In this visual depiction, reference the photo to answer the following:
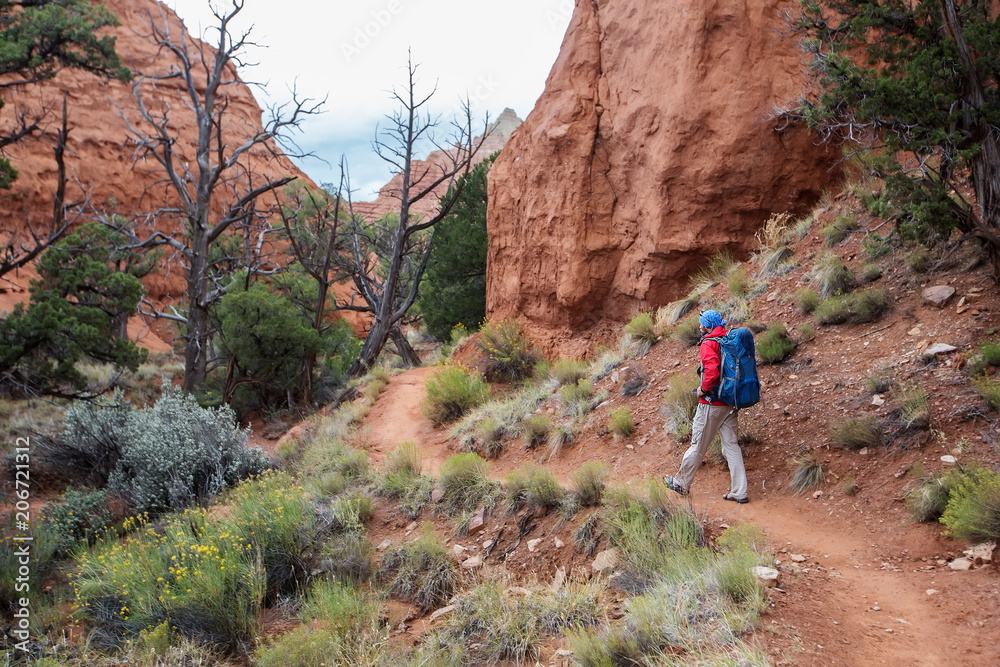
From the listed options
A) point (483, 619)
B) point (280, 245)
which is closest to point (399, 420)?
point (483, 619)

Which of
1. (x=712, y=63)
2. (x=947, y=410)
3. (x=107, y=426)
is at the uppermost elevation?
(x=712, y=63)

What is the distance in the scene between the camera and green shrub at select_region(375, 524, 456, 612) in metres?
5.24

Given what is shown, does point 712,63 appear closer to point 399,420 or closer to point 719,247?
point 719,247

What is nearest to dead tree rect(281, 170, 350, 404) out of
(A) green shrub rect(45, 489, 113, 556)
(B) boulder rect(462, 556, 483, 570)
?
(A) green shrub rect(45, 489, 113, 556)

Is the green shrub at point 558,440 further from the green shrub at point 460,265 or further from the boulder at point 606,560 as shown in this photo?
the green shrub at point 460,265

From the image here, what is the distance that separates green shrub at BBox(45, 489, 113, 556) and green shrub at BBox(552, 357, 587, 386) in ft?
21.2

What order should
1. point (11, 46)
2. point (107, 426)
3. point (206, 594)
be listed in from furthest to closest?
1. point (11, 46)
2. point (107, 426)
3. point (206, 594)

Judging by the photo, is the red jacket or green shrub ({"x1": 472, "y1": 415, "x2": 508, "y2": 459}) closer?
the red jacket

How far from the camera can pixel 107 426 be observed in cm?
971

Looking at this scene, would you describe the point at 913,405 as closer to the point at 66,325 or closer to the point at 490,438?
the point at 490,438

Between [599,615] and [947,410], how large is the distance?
3.52 metres

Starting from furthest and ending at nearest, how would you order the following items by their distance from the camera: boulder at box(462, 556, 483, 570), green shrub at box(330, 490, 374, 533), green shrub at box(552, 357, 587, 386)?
green shrub at box(552, 357, 587, 386), green shrub at box(330, 490, 374, 533), boulder at box(462, 556, 483, 570)

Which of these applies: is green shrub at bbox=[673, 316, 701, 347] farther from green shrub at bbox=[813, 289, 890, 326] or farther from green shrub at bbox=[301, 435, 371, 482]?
green shrub at bbox=[301, 435, 371, 482]

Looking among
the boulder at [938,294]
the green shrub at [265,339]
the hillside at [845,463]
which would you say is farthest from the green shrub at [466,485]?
the green shrub at [265,339]
